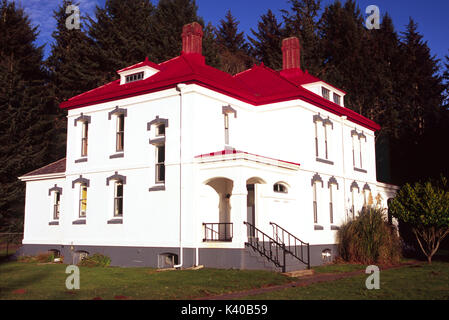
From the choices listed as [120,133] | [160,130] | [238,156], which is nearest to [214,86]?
[160,130]

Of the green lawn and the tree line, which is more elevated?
the tree line

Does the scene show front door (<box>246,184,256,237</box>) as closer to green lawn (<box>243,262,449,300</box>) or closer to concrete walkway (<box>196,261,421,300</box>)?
concrete walkway (<box>196,261,421,300</box>)

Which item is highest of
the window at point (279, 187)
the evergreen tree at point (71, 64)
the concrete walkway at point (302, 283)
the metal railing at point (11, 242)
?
the evergreen tree at point (71, 64)

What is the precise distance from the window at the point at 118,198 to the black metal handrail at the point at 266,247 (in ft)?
19.2

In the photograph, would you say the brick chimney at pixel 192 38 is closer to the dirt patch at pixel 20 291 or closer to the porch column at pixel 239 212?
the porch column at pixel 239 212

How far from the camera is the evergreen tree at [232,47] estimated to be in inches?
1802

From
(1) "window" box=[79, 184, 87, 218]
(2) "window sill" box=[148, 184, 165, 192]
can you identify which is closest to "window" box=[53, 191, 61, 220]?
(1) "window" box=[79, 184, 87, 218]

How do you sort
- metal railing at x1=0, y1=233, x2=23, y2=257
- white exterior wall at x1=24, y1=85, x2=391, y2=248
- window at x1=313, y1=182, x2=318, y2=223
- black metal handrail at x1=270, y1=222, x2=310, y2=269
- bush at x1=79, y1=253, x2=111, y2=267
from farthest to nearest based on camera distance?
1. metal railing at x1=0, y1=233, x2=23, y2=257
2. window at x1=313, y1=182, x2=318, y2=223
3. bush at x1=79, y1=253, x2=111, y2=267
4. black metal handrail at x1=270, y1=222, x2=310, y2=269
5. white exterior wall at x1=24, y1=85, x2=391, y2=248

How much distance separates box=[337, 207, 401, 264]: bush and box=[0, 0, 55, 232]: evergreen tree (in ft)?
74.4

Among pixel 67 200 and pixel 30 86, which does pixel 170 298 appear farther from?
pixel 30 86

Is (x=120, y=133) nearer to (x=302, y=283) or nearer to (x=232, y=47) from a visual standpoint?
(x=302, y=283)

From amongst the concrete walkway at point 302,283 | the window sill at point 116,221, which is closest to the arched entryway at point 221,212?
the window sill at point 116,221

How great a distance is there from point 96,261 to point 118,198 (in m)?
2.88

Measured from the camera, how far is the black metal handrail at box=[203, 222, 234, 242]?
64.3ft
